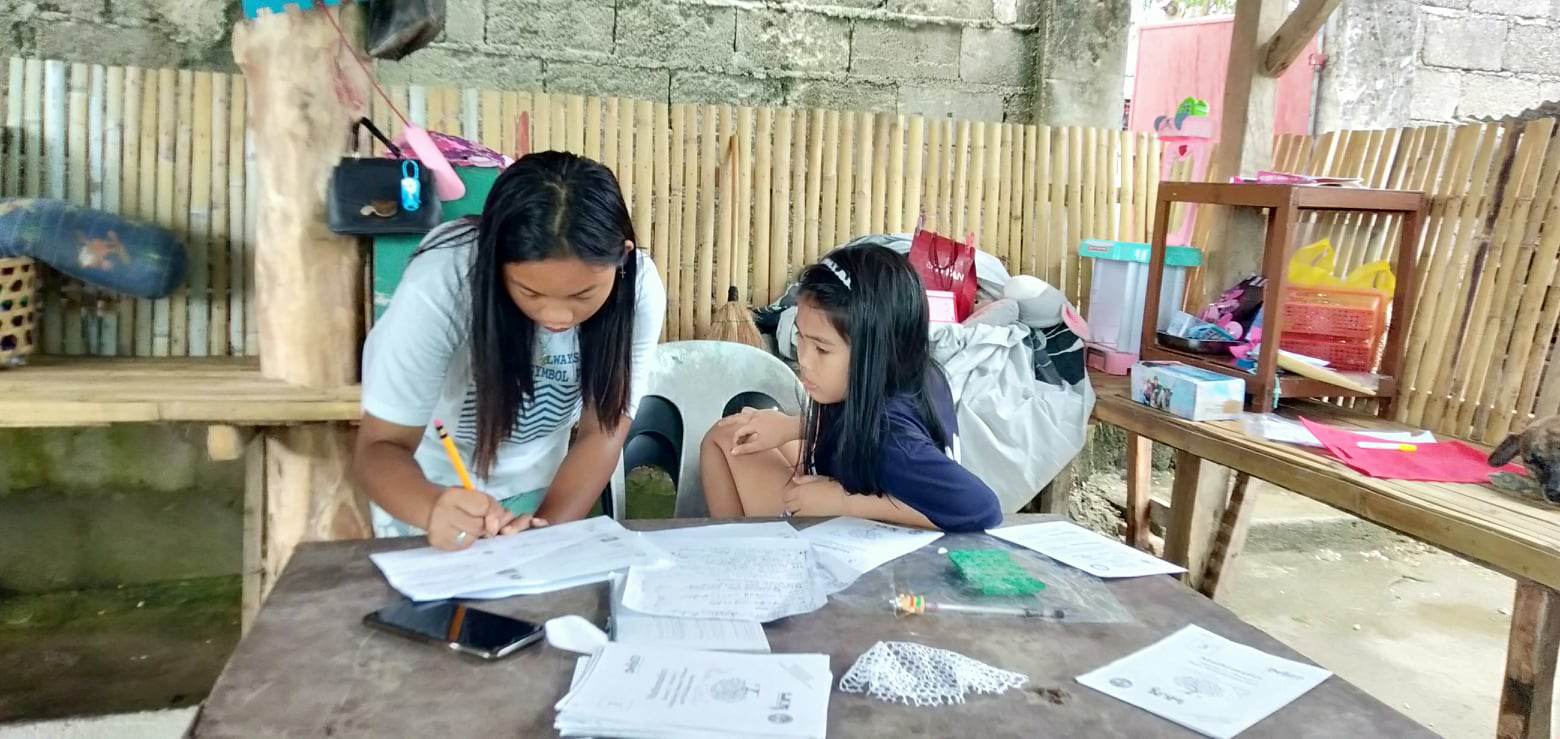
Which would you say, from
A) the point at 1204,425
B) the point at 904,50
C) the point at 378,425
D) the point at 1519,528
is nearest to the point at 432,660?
the point at 378,425

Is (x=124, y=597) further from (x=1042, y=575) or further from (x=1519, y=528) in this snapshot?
(x=1519, y=528)

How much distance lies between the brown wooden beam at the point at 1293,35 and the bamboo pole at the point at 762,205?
1.85 m

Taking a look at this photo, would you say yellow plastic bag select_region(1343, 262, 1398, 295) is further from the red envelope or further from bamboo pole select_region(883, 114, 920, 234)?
bamboo pole select_region(883, 114, 920, 234)

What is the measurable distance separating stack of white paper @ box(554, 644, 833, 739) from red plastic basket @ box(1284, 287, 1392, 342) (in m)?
2.66

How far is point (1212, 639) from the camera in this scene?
1.35 metres

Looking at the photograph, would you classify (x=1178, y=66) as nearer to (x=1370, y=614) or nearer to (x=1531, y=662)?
(x=1370, y=614)

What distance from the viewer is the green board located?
8.94ft

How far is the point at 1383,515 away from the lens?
7.57ft

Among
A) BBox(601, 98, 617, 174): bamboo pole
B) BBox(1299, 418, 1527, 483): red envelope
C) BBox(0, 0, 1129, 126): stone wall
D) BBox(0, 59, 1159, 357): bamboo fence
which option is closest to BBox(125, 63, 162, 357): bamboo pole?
BBox(0, 59, 1159, 357): bamboo fence

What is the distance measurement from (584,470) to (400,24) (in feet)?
4.63

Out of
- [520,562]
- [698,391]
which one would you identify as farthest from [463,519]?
[698,391]

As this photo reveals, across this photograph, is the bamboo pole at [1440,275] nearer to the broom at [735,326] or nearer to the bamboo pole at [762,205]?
the broom at [735,326]

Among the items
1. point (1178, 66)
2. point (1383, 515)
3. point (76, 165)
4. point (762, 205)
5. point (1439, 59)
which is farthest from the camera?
point (1178, 66)

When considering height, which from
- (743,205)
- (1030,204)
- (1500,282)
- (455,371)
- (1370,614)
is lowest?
(1370,614)
